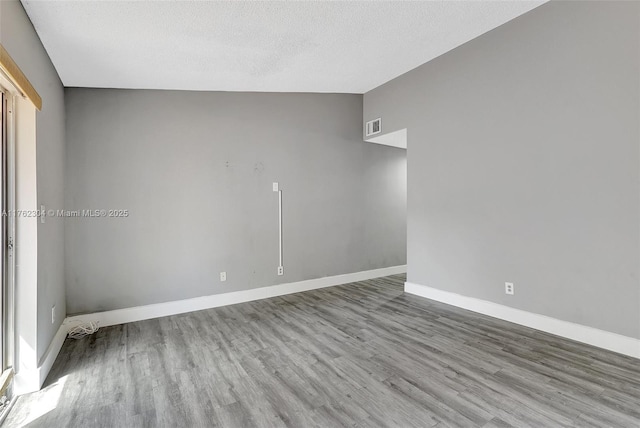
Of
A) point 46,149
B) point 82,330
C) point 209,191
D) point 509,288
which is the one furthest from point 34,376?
point 509,288

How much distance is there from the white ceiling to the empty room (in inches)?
1.0

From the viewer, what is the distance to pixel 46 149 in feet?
8.11

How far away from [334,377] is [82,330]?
2.58m

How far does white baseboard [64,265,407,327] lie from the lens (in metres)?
3.33

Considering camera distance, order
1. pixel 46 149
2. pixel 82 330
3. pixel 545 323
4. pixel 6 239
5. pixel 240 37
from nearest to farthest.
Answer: pixel 6 239
pixel 46 149
pixel 240 37
pixel 545 323
pixel 82 330

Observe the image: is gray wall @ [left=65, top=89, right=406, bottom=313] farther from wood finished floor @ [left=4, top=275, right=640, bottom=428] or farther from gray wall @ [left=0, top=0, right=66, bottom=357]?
wood finished floor @ [left=4, top=275, right=640, bottom=428]

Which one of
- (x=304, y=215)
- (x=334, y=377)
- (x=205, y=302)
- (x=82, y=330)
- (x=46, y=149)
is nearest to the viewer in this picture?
(x=334, y=377)

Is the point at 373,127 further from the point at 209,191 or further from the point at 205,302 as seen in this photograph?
the point at 205,302

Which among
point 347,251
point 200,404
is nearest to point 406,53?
point 347,251

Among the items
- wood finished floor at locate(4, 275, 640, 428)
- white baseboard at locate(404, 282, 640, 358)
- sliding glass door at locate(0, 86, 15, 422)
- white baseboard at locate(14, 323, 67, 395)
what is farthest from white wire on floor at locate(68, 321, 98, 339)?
white baseboard at locate(404, 282, 640, 358)

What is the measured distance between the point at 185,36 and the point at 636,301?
13.0 ft

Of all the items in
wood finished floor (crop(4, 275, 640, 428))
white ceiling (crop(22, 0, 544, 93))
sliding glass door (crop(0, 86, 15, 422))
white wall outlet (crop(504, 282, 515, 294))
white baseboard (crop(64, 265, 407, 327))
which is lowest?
wood finished floor (crop(4, 275, 640, 428))

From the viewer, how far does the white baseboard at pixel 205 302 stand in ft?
10.9

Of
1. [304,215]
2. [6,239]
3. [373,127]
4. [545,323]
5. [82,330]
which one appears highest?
[373,127]
